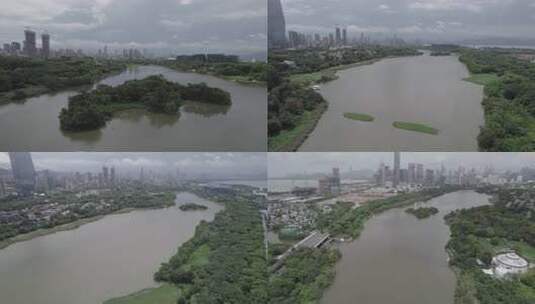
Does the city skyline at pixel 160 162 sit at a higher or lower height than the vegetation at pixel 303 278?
higher

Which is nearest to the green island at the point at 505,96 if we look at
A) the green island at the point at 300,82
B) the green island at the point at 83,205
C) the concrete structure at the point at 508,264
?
the green island at the point at 300,82

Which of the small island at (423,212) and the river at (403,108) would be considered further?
the small island at (423,212)

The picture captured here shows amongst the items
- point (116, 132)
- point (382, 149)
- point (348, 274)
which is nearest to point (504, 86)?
point (382, 149)

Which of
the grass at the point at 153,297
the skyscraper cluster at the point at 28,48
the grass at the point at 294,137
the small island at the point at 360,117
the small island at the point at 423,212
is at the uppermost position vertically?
the skyscraper cluster at the point at 28,48

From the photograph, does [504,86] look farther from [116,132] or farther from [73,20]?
[73,20]

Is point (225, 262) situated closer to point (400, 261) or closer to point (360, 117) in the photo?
point (400, 261)

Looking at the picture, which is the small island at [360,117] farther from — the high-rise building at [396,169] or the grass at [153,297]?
the grass at [153,297]

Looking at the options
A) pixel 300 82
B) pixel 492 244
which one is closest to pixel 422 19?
pixel 300 82
